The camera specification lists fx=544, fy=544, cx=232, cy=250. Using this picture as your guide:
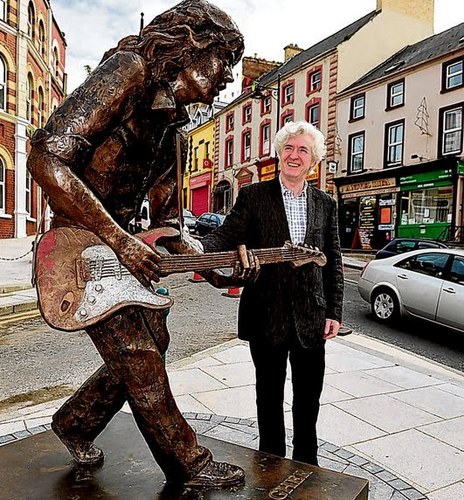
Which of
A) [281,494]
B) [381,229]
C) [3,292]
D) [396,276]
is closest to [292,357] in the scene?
[281,494]

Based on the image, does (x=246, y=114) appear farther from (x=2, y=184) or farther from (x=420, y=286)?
(x=420, y=286)

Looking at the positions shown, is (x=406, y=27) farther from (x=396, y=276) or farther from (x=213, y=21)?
(x=213, y=21)

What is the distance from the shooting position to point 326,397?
453 cm

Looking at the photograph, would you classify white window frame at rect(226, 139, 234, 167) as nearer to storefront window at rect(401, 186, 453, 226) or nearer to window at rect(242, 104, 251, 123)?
window at rect(242, 104, 251, 123)

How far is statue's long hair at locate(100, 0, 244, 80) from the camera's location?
197 cm

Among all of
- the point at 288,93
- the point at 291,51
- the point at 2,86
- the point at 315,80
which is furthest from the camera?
the point at 291,51

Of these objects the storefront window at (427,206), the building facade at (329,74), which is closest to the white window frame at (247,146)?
the building facade at (329,74)

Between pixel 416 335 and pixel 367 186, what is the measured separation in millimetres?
15588

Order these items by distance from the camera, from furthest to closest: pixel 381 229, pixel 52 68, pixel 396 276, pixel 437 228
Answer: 1. pixel 52 68
2. pixel 381 229
3. pixel 437 228
4. pixel 396 276

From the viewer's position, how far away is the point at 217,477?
7.38 feet

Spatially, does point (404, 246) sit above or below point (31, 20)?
below

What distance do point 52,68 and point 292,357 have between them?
28.2m

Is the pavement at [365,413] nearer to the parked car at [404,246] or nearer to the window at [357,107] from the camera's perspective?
the parked car at [404,246]

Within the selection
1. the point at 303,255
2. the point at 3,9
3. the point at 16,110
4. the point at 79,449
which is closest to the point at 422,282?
the point at 303,255
